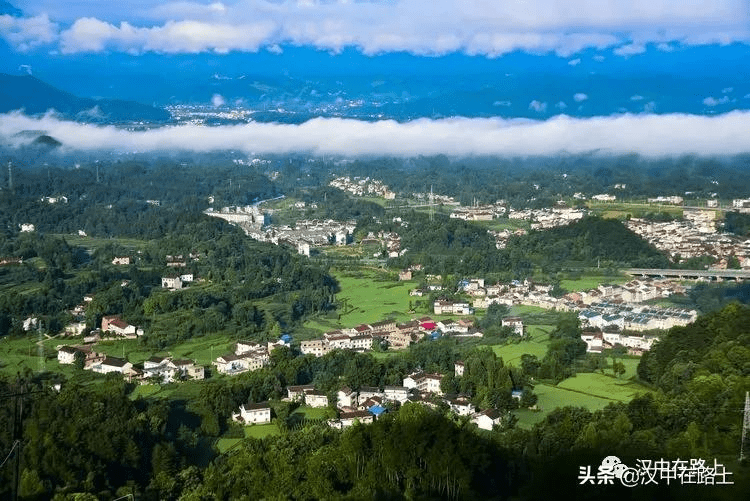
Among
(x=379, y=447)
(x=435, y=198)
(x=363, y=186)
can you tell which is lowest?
(x=379, y=447)

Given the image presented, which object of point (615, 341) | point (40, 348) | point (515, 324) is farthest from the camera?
point (515, 324)

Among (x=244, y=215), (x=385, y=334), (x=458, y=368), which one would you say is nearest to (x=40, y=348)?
(x=385, y=334)

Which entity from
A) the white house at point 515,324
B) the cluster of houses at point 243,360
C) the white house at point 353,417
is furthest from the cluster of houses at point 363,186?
the white house at point 353,417

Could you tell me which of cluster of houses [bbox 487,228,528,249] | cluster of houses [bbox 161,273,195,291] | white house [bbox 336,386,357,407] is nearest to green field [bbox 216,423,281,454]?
white house [bbox 336,386,357,407]

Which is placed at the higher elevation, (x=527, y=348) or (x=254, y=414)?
(x=527, y=348)

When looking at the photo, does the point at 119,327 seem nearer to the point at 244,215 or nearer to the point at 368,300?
the point at 368,300

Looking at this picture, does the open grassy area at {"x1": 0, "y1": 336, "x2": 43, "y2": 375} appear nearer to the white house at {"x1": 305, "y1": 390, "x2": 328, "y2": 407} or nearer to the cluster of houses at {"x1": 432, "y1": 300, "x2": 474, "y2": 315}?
the white house at {"x1": 305, "y1": 390, "x2": 328, "y2": 407}
